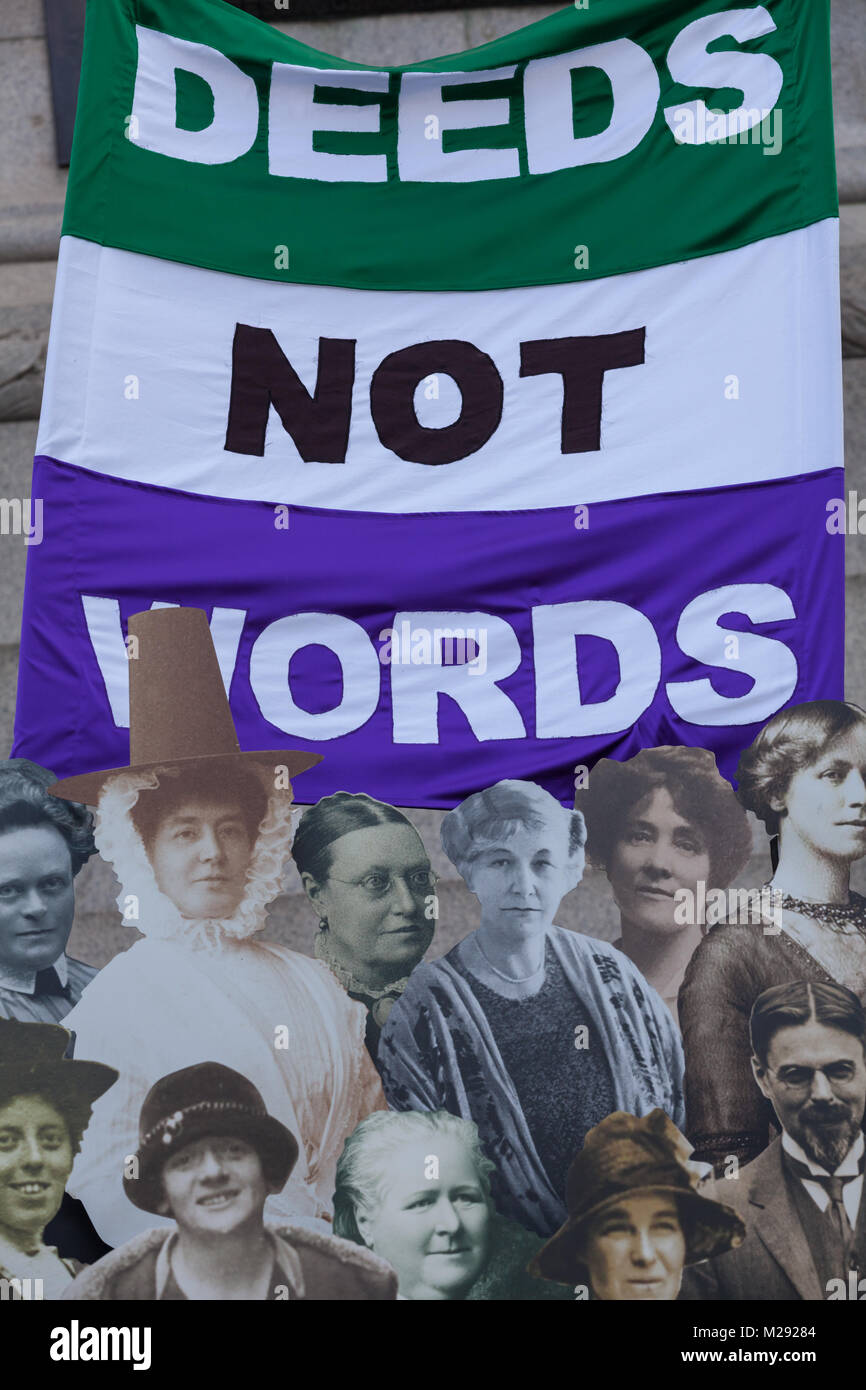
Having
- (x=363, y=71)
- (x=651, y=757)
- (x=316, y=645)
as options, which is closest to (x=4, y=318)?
(x=363, y=71)

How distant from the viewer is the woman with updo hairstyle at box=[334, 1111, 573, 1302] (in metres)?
4.16

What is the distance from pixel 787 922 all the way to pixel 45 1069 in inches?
74.2

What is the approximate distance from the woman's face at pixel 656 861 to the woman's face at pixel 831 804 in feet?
0.78

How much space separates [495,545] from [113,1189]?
A: 1.96 meters

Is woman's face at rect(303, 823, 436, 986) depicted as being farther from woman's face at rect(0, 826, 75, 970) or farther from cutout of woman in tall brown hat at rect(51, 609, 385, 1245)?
woman's face at rect(0, 826, 75, 970)

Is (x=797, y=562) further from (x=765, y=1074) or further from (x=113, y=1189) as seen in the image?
(x=113, y=1189)

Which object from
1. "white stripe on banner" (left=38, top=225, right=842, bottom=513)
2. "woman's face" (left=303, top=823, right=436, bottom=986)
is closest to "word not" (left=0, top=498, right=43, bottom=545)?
"white stripe on banner" (left=38, top=225, right=842, bottom=513)

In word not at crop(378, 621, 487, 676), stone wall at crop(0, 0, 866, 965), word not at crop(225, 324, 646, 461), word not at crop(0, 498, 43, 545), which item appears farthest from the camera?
word not at crop(0, 498, 43, 545)

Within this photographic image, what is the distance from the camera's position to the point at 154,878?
14.3 ft

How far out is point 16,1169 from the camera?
4160mm

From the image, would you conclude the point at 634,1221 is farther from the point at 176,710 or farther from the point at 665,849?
the point at 176,710

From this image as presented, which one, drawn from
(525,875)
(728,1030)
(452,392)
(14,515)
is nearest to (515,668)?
(525,875)

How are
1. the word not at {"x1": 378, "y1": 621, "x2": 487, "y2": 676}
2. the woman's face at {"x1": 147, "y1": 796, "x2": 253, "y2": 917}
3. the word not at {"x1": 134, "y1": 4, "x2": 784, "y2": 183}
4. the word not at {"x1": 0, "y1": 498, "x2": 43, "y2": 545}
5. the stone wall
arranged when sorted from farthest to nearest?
the word not at {"x1": 0, "y1": 498, "x2": 43, "y2": 545} < the stone wall < the word not at {"x1": 134, "y1": 4, "x2": 784, "y2": 183} < the word not at {"x1": 378, "y1": 621, "x2": 487, "y2": 676} < the woman's face at {"x1": 147, "y1": 796, "x2": 253, "y2": 917}

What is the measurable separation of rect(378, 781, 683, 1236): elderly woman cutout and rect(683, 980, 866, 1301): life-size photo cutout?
25 cm
